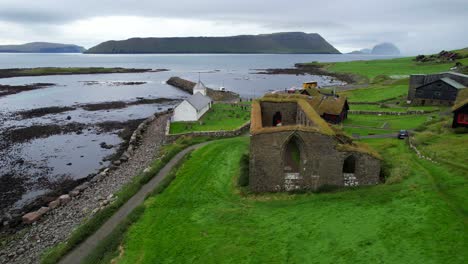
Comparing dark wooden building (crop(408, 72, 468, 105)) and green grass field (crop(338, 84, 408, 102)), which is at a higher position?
dark wooden building (crop(408, 72, 468, 105))

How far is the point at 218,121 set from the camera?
2110 inches

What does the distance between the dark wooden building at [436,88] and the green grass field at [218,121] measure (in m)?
29.8

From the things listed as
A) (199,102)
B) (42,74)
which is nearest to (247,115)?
(199,102)

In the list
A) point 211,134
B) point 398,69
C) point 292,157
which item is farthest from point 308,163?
point 398,69

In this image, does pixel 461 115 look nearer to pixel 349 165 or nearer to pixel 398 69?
pixel 349 165

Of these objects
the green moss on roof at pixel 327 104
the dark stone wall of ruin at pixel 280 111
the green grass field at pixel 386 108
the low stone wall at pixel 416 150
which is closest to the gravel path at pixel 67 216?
the dark stone wall of ruin at pixel 280 111

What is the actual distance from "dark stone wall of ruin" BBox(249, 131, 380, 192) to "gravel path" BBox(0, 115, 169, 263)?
42.2ft

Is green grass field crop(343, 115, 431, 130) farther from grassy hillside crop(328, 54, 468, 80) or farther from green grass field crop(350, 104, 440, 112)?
grassy hillside crop(328, 54, 468, 80)

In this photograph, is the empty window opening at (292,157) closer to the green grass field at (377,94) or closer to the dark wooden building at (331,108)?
the dark wooden building at (331,108)

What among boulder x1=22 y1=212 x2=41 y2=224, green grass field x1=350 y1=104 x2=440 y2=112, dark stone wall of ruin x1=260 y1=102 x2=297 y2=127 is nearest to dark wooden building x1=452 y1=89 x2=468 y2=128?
dark stone wall of ruin x1=260 y1=102 x2=297 y2=127

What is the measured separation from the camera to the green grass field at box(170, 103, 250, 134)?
49000 mm

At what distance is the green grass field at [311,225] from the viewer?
17.0m

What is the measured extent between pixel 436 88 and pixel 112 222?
56621 mm

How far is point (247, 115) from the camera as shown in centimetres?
5731
